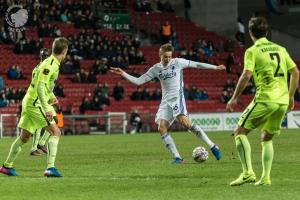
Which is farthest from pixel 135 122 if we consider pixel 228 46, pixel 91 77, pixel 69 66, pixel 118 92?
pixel 228 46

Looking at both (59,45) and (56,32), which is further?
(56,32)

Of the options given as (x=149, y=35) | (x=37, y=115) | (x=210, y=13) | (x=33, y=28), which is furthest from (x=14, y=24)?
(x=37, y=115)

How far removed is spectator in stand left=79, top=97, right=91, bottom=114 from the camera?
3909 cm

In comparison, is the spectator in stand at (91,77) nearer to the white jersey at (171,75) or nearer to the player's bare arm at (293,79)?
the white jersey at (171,75)

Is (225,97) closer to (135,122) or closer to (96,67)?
(135,122)

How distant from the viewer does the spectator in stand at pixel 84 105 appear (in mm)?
39094

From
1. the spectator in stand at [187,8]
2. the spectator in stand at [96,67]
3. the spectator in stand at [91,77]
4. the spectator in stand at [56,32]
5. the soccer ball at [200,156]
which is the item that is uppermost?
the soccer ball at [200,156]

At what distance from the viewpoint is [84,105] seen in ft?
129

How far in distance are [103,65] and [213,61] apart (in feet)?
27.5

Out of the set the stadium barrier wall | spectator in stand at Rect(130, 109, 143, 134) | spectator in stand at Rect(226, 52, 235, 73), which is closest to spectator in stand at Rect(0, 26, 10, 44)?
the stadium barrier wall

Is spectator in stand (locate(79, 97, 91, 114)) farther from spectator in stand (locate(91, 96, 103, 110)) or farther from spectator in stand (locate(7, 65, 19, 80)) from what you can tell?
spectator in stand (locate(7, 65, 19, 80))

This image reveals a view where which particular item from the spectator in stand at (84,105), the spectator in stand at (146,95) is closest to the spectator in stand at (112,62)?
the spectator in stand at (146,95)

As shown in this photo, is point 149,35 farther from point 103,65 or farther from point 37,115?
point 37,115

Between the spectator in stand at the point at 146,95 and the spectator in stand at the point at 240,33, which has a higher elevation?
the spectator in stand at the point at 240,33
